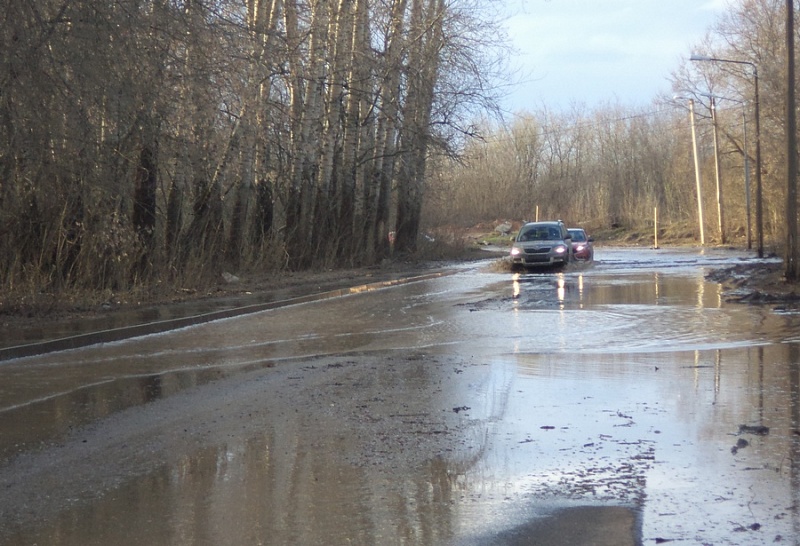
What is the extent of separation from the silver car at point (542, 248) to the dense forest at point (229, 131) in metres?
4.81

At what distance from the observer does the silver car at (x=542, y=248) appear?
3036 centimetres

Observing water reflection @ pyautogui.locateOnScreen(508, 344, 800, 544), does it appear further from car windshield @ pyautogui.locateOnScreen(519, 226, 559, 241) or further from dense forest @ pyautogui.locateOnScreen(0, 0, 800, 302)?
car windshield @ pyautogui.locateOnScreen(519, 226, 559, 241)

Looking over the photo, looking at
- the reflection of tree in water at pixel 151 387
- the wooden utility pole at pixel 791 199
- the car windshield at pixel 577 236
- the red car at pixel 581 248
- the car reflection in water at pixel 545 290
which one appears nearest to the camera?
the reflection of tree in water at pixel 151 387

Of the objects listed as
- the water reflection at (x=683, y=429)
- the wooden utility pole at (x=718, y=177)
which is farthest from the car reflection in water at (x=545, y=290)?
the wooden utility pole at (x=718, y=177)

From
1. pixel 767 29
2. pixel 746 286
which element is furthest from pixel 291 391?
pixel 767 29

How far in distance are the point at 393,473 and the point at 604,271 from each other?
84.8 feet

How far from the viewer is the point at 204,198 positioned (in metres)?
24.7

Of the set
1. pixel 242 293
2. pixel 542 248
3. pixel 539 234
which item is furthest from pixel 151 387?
pixel 539 234

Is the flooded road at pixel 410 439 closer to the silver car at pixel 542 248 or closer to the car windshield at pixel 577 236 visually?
the silver car at pixel 542 248

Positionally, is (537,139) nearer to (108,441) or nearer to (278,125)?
(278,125)

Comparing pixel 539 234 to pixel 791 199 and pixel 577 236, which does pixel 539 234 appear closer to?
pixel 577 236

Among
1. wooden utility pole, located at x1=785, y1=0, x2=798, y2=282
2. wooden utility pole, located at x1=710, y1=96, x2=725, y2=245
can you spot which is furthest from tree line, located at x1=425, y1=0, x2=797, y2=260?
wooden utility pole, located at x1=785, y1=0, x2=798, y2=282

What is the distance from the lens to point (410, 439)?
7355 millimetres

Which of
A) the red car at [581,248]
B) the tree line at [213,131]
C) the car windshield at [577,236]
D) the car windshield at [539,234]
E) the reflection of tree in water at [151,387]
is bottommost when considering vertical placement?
the reflection of tree in water at [151,387]
